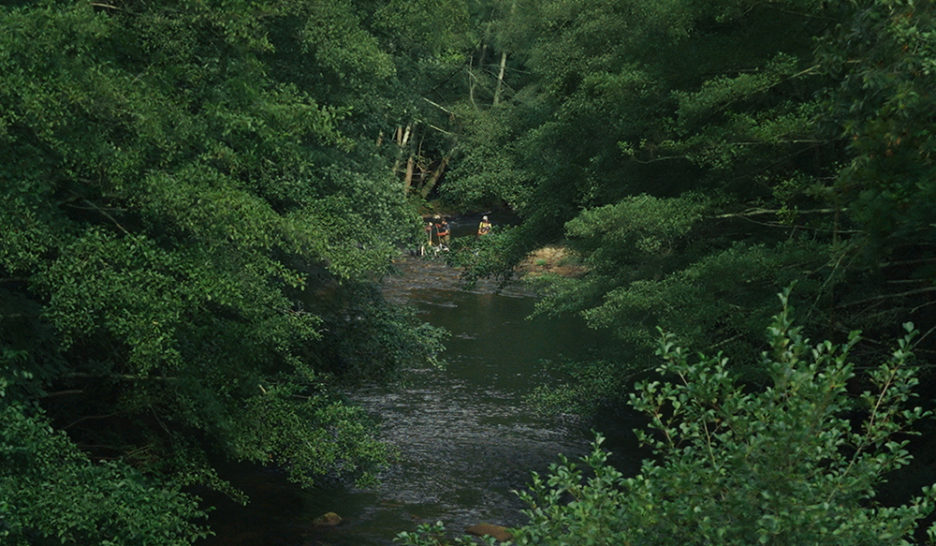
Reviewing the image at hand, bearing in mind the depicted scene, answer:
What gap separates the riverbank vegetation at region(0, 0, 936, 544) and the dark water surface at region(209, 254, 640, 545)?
3.76ft

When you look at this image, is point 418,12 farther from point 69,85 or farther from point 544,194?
point 69,85

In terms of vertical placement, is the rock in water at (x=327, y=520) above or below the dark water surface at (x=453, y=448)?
below

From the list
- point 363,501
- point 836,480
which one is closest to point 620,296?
point 363,501

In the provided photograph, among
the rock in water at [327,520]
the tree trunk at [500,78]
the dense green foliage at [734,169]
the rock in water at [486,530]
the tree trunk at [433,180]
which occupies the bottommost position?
the rock in water at [327,520]

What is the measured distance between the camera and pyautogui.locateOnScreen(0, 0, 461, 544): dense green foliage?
10.5m

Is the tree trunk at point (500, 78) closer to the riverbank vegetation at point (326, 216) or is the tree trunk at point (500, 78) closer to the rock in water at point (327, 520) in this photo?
the riverbank vegetation at point (326, 216)

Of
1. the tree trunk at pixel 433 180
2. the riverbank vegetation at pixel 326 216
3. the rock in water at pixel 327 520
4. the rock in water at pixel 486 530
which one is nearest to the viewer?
the riverbank vegetation at pixel 326 216

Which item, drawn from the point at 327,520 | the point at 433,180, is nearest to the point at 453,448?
the point at 327,520

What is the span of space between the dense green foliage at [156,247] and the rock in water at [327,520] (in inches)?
65.3

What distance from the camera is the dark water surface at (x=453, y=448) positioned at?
1700 cm

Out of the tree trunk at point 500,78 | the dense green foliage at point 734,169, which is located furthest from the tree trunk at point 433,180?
the dense green foliage at point 734,169

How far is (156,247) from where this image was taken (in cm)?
1156

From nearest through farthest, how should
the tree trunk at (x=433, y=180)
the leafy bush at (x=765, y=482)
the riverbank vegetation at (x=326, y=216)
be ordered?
the leafy bush at (x=765, y=482) → the riverbank vegetation at (x=326, y=216) → the tree trunk at (x=433, y=180)

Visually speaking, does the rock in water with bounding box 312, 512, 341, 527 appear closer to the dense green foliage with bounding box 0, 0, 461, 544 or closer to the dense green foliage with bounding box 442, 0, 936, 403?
the dense green foliage with bounding box 0, 0, 461, 544
